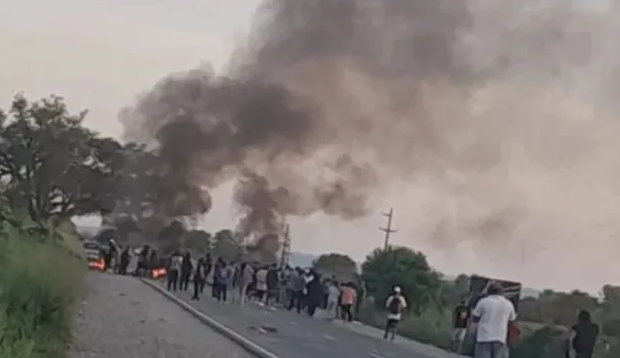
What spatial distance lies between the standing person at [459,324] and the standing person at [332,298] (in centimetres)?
1055

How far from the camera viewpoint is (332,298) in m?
41.4

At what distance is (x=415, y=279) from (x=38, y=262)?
37125 millimetres

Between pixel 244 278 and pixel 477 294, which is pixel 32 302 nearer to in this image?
pixel 477 294

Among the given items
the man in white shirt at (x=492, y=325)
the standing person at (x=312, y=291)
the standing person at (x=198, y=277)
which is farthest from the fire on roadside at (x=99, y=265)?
the man in white shirt at (x=492, y=325)

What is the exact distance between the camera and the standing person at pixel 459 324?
28.1 meters

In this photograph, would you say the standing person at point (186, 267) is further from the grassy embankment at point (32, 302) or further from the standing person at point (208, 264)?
the grassy embankment at point (32, 302)

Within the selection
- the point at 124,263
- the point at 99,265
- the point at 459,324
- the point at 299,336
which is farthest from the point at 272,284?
the point at 299,336

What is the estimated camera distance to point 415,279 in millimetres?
53156

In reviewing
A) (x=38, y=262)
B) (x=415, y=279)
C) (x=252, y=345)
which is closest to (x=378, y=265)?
(x=415, y=279)

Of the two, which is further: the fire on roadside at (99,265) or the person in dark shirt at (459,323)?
the fire on roadside at (99,265)

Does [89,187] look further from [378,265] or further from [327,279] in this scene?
[327,279]

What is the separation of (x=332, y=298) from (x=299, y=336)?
571 inches

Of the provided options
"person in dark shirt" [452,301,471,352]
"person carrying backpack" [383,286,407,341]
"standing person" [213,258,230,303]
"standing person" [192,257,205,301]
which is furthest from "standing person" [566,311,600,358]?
"standing person" [213,258,230,303]

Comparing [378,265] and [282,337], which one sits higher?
[378,265]
